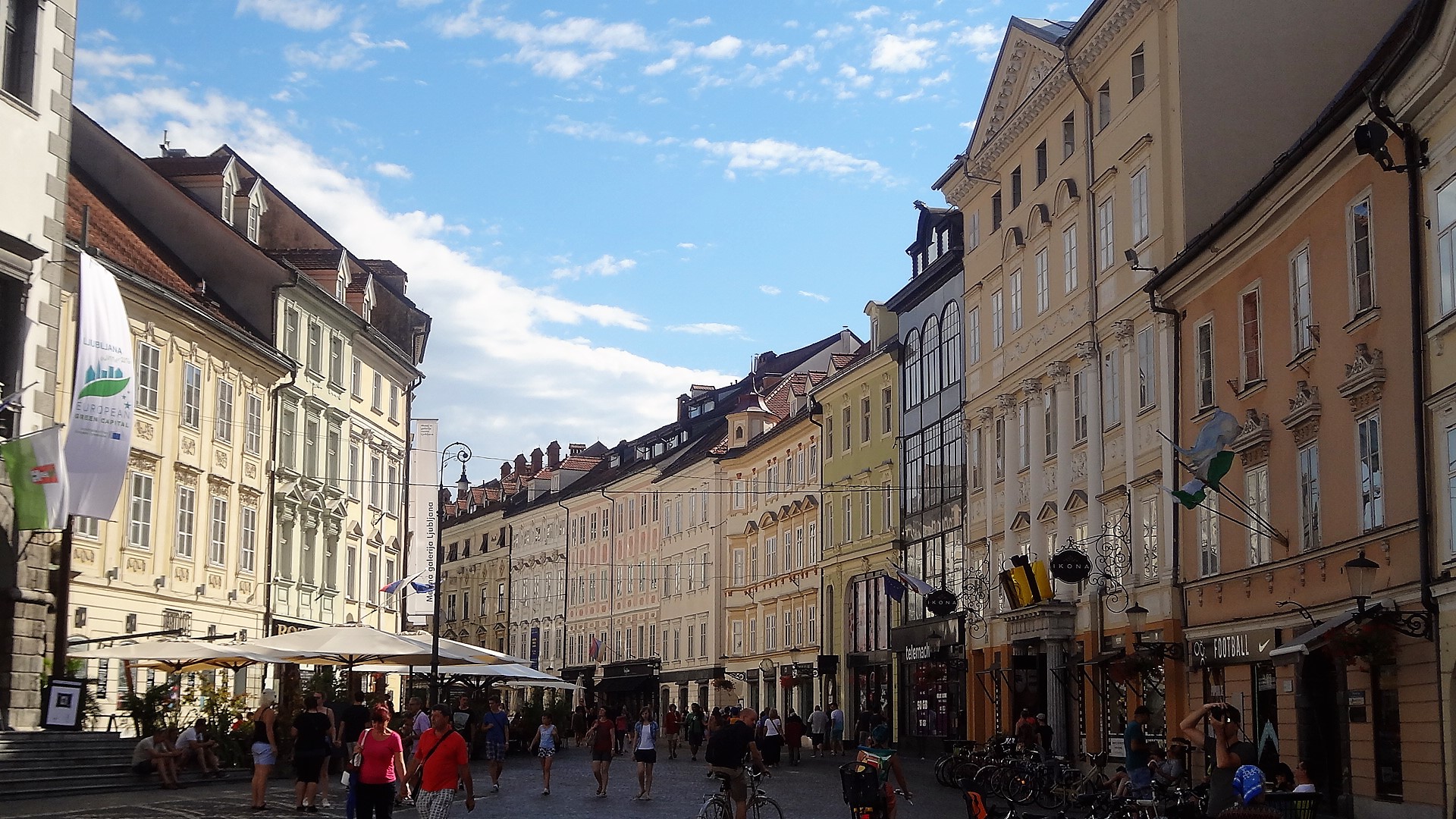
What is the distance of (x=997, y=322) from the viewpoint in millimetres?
46531

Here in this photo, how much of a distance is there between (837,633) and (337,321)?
2189cm

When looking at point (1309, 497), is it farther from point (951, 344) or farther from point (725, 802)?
point (951, 344)

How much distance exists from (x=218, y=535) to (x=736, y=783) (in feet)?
89.0

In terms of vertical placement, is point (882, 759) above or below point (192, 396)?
below

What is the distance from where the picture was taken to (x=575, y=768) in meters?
45.9

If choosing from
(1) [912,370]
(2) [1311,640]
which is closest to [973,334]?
(1) [912,370]

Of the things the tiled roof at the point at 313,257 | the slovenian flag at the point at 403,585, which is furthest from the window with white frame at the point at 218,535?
the tiled roof at the point at 313,257

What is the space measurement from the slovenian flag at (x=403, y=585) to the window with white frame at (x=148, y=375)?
14.4 metres

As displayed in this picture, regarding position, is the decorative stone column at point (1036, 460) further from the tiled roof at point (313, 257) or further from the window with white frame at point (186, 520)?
the tiled roof at point (313, 257)

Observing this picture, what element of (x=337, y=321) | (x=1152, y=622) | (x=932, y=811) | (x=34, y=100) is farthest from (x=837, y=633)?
(x=34, y=100)

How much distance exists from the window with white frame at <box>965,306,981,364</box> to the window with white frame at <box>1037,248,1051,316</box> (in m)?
5.29

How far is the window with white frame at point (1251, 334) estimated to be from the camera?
28844 millimetres

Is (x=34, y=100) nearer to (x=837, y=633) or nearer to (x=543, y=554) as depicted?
(x=837, y=633)

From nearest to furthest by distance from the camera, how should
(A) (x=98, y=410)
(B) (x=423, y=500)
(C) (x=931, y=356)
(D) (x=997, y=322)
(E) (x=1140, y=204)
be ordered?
(A) (x=98, y=410)
(E) (x=1140, y=204)
(D) (x=997, y=322)
(C) (x=931, y=356)
(B) (x=423, y=500)
